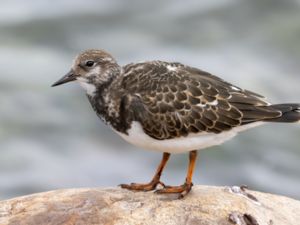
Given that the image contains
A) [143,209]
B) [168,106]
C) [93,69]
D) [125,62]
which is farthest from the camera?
[125,62]

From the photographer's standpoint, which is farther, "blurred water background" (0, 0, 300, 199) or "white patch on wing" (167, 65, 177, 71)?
"blurred water background" (0, 0, 300, 199)

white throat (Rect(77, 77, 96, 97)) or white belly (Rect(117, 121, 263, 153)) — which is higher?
white throat (Rect(77, 77, 96, 97))

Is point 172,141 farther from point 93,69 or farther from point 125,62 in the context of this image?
point 125,62

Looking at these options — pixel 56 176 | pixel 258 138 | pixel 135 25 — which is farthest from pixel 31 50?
pixel 258 138

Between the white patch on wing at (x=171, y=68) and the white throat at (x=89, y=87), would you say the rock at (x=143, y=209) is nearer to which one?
→ the white throat at (x=89, y=87)

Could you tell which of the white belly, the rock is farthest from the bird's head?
the rock

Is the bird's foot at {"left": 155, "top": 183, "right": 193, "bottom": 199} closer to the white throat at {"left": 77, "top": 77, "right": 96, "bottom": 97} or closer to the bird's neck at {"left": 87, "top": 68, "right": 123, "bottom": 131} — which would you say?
the bird's neck at {"left": 87, "top": 68, "right": 123, "bottom": 131}

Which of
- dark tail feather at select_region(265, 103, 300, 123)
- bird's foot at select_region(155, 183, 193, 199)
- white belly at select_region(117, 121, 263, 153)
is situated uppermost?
dark tail feather at select_region(265, 103, 300, 123)

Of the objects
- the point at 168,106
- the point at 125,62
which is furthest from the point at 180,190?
the point at 125,62
